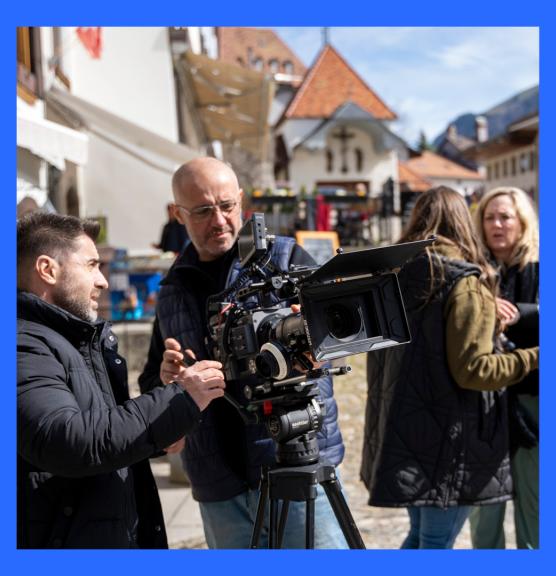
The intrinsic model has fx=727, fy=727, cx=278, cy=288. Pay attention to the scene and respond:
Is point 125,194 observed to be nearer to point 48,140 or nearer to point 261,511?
point 48,140

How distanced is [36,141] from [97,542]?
3.24 m

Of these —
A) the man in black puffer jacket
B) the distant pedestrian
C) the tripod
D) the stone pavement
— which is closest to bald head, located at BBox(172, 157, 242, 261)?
the man in black puffer jacket

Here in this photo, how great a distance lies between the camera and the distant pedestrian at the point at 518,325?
2791mm

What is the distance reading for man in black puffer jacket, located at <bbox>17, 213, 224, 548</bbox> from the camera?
1.52 metres

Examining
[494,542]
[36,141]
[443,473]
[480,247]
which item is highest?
[36,141]

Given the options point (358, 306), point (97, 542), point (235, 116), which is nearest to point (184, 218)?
point (358, 306)

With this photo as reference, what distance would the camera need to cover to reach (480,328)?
8.14 ft

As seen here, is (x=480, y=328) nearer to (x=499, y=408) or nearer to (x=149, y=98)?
(x=499, y=408)

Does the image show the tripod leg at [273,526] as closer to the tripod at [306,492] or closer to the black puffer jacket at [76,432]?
the tripod at [306,492]

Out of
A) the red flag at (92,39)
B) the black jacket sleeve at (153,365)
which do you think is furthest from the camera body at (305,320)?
the red flag at (92,39)

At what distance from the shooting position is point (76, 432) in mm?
1496

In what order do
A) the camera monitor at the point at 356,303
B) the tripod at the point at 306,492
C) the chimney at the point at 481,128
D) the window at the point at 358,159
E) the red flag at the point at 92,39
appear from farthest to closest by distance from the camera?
1. the chimney at the point at 481,128
2. the window at the point at 358,159
3. the red flag at the point at 92,39
4. the tripod at the point at 306,492
5. the camera monitor at the point at 356,303

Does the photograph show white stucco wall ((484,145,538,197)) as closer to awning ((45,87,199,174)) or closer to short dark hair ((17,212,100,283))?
awning ((45,87,199,174))

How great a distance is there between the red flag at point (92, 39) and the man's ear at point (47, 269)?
858 centimetres
